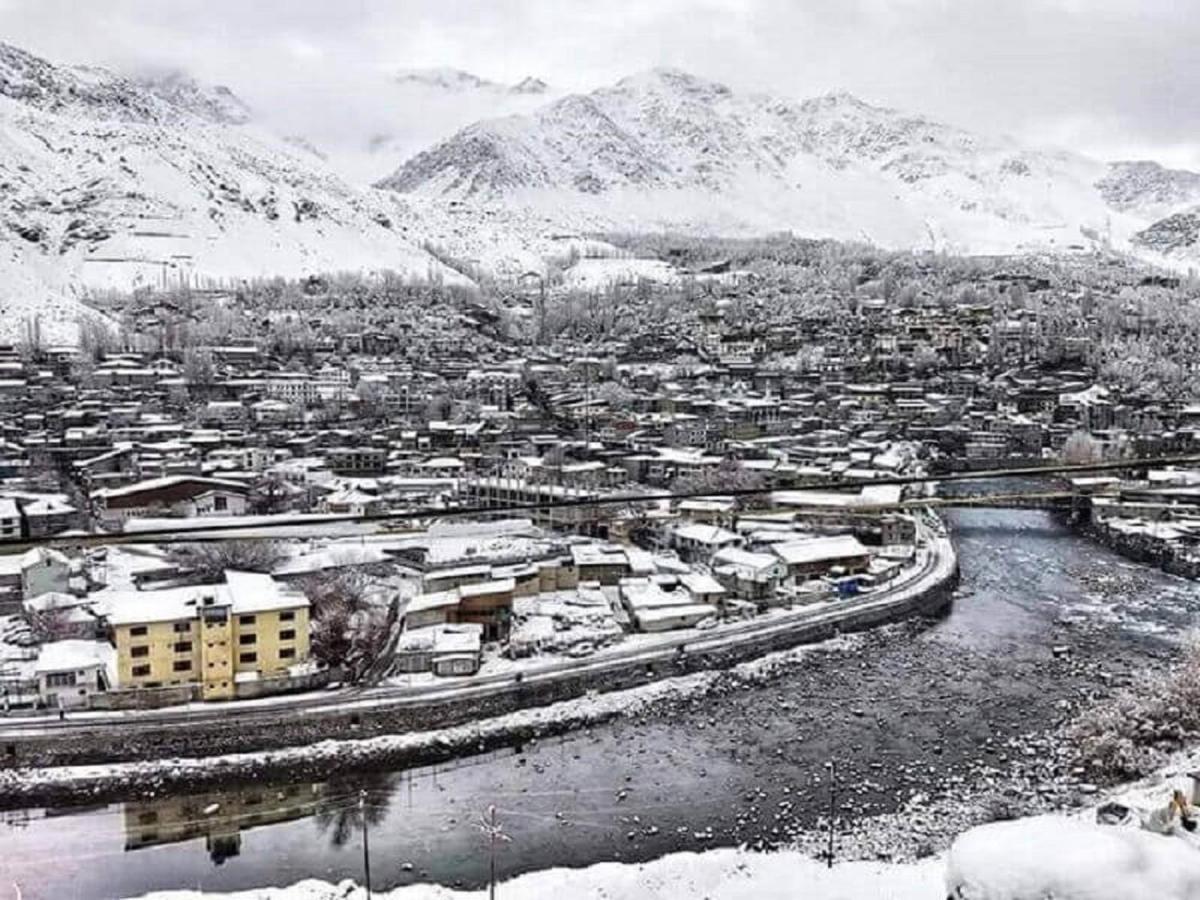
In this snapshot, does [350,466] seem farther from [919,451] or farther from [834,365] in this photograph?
[834,365]

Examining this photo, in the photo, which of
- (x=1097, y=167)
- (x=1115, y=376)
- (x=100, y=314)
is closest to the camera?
(x=1115, y=376)

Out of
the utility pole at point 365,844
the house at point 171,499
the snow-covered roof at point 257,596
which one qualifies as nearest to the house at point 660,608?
the snow-covered roof at point 257,596

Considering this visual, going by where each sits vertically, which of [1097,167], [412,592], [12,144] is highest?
[1097,167]

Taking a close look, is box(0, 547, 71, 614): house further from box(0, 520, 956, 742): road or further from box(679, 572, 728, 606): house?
box(679, 572, 728, 606): house

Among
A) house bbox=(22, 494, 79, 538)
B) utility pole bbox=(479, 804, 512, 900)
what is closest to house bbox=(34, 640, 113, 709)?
utility pole bbox=(479, 804, 512, 900)

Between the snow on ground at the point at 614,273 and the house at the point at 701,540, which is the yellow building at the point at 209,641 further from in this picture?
the snow on ground at the point at 614,273

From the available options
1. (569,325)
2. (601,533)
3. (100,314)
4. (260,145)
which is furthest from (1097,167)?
(601,533)

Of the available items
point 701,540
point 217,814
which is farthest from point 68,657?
point 701,540
